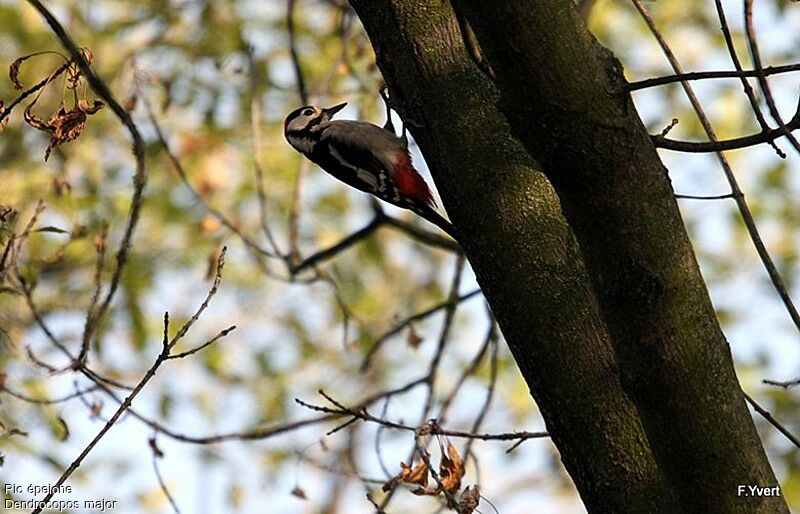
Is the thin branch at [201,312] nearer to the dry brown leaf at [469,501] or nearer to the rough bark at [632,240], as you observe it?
the dry brown leaf at [469,501]

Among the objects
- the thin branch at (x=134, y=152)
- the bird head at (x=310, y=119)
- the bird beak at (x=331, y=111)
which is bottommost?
the thin branch at (x=134, y=152)

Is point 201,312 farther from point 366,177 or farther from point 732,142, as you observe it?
point 366,177

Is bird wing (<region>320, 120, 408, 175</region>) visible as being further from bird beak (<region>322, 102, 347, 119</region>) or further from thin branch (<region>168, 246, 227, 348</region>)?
thin branch (<region>168, 246, 227, 348</region>)

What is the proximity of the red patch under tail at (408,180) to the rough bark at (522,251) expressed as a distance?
2.80 metres

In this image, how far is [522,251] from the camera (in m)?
2.72

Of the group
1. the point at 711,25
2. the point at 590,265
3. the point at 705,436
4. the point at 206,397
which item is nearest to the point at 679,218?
the point at 590,265

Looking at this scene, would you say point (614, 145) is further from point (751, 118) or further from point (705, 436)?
point (751, 118)

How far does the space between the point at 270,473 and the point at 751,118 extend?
5.66m

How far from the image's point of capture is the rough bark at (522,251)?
261 centimetres

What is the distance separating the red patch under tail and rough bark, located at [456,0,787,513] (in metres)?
3.45

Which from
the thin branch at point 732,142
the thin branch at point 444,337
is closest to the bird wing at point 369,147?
the thin branch at point 444,337

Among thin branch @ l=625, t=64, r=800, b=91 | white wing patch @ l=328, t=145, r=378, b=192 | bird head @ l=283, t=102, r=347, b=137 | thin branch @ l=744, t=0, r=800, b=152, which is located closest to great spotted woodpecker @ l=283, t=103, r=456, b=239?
white wing patch @ l=328, t=145, r=378, b=192

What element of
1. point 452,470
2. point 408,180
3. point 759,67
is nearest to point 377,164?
point 408,180

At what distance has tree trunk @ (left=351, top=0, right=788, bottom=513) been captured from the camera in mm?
2332
